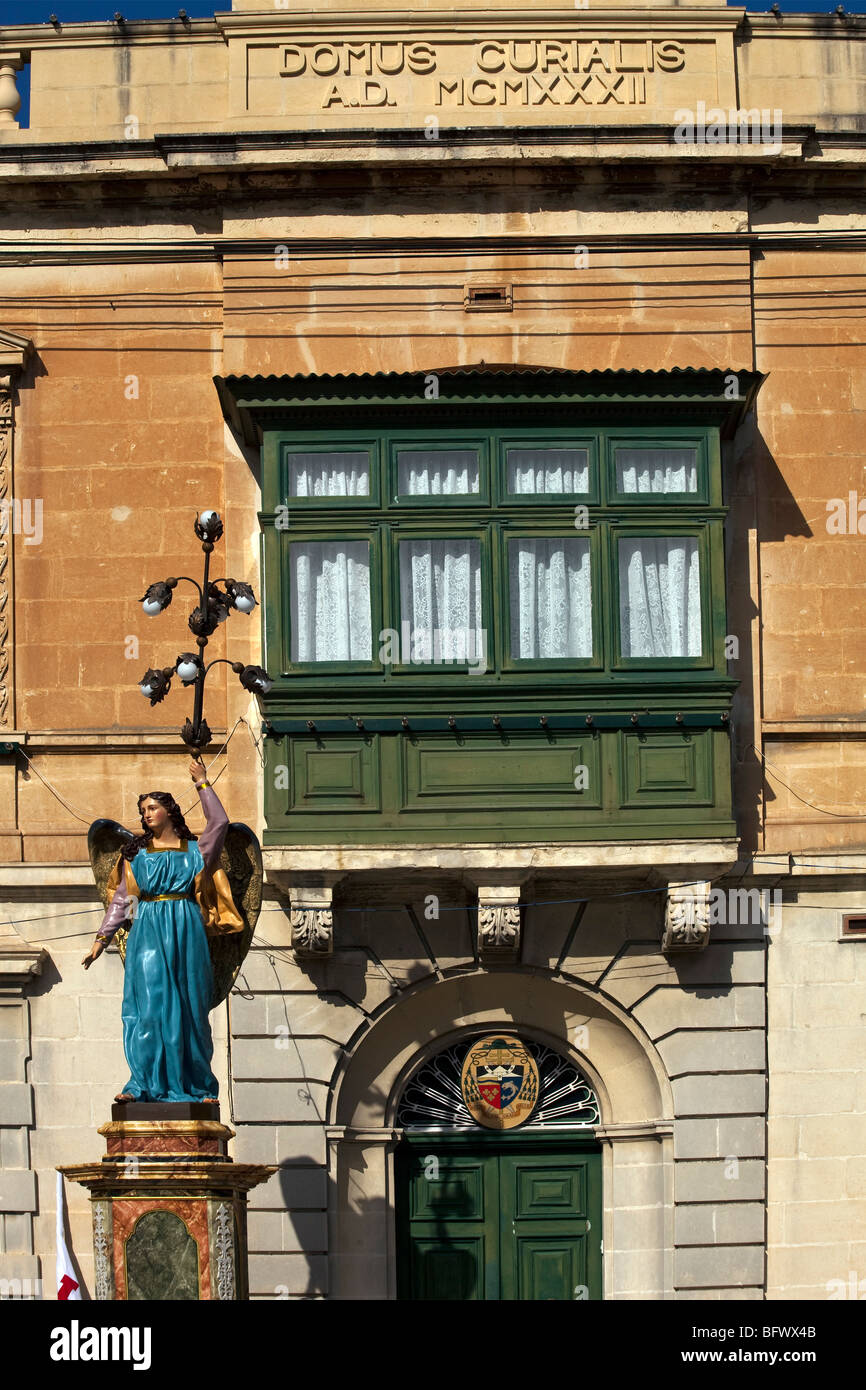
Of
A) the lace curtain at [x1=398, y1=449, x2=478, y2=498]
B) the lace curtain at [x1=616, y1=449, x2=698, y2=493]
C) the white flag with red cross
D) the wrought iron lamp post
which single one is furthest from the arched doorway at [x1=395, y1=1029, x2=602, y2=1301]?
the lace curtain at [x1=616, y1=449, x2=698, y2=493]

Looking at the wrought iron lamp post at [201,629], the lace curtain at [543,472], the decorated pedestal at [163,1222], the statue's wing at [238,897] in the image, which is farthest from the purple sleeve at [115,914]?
the lace curtain at [543,472]

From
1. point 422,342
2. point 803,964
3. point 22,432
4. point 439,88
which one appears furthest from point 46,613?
point 803,964

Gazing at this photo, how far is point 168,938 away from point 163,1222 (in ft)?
6.34

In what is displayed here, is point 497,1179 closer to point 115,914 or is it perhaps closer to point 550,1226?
point 550,1226

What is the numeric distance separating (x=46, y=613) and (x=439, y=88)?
17.9 feet

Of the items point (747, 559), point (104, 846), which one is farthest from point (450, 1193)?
point (747, 559)

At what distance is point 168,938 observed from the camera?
15633 mm

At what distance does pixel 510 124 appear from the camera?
758 inches

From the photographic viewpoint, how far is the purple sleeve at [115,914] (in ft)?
51.4

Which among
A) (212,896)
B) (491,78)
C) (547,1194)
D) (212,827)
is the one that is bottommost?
(547,1194)

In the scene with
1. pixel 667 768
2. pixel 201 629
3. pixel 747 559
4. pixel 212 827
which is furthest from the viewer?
pixel 747 559

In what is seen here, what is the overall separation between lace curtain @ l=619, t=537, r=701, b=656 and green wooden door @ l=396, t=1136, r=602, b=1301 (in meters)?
4.17

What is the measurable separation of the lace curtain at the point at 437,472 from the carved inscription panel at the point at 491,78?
2972mm

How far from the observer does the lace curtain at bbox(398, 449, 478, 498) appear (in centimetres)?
1845
